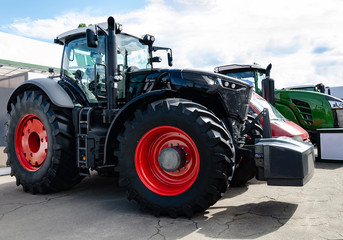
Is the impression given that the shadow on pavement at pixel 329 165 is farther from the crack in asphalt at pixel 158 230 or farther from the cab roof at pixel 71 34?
the cab roof at pixel 71 34

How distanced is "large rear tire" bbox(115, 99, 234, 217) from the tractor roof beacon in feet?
0.04

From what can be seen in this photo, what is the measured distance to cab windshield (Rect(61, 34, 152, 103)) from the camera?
182 inches

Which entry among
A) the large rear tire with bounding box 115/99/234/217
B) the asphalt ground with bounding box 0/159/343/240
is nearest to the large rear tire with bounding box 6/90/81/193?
the asphalt ground with bounding box 0/159/343/240

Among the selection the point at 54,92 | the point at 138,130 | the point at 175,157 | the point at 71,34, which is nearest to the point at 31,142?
the point at 54,92

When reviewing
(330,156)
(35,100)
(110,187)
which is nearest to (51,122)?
(35,100)

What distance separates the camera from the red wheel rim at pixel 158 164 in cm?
345

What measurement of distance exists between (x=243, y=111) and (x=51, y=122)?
8.72 ft

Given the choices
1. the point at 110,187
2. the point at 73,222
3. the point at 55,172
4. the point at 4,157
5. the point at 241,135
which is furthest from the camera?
the point at 4,157

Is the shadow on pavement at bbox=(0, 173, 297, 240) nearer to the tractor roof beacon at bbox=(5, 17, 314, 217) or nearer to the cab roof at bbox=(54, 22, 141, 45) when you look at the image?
the tractor roof beacon at bbox=(5, 17, 314, 217)

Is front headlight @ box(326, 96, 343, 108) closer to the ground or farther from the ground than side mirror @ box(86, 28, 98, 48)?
closer to the ground

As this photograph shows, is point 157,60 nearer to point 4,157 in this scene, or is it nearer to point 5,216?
point 5,216

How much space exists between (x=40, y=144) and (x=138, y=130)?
6.81 feet

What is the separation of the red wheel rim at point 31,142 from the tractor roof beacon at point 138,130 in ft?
0.05

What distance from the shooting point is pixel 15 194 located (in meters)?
4.74
